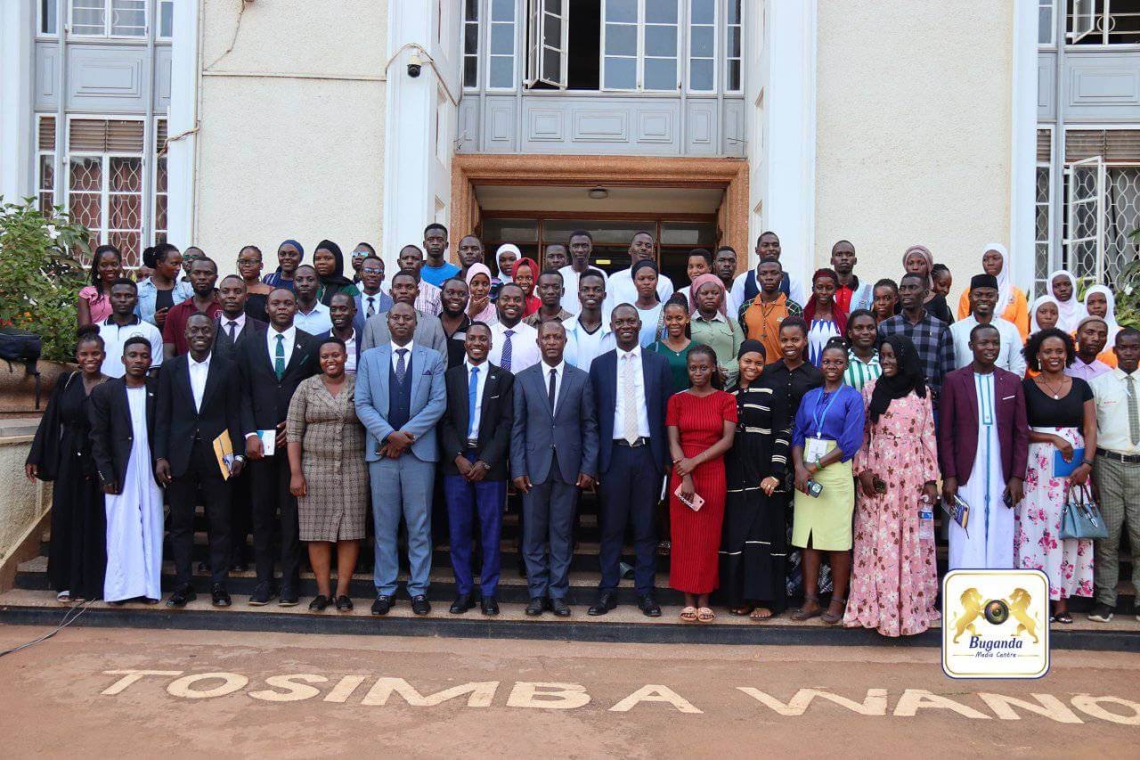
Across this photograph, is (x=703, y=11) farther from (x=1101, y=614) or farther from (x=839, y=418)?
(x=1101, y=614)

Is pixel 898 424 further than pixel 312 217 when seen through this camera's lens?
No

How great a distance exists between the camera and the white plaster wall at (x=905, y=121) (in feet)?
36.3

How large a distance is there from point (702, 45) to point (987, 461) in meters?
7.79

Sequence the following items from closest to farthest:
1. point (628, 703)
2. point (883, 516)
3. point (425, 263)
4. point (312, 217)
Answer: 1. point (628, 703)
2. point (883, 516)
3. point (425, 263)
4. point (312, 217)

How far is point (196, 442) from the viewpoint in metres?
6.93

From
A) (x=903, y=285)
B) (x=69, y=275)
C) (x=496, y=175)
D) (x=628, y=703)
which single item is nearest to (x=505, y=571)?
(x=628, y=703)

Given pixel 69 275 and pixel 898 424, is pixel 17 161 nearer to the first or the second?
pixel 69 275

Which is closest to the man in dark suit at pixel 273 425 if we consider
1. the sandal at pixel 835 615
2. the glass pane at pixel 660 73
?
the sandal at pixel 835 615

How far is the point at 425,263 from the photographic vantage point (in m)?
8.90

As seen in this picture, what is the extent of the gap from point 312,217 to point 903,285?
6.57 metres

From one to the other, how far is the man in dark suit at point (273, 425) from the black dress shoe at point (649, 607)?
2322 mm

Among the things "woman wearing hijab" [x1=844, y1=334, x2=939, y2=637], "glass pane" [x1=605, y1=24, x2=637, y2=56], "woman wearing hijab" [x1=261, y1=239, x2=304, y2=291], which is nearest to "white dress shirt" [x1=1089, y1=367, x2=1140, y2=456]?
"woman wearing hijab" [x1=844, y1=334, x2=939, y2=637]

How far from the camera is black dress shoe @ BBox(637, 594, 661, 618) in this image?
685 centimetres

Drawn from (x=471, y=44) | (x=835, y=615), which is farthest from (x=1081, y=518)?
(x=471, y=44)
